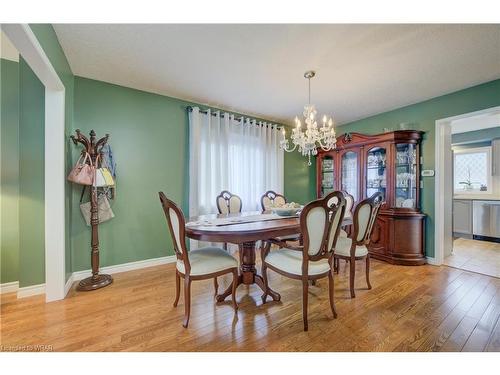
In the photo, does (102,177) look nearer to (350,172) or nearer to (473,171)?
(350,172)

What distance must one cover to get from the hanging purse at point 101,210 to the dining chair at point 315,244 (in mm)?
2123

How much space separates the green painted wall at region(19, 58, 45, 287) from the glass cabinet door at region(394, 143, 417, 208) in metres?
4.54

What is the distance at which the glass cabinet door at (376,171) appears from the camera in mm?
3432

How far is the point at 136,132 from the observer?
285 cm

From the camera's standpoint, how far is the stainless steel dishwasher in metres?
4.11

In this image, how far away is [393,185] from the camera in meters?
3.25

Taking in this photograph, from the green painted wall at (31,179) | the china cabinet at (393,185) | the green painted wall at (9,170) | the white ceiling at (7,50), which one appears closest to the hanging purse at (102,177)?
the green painted wall at (31,179)

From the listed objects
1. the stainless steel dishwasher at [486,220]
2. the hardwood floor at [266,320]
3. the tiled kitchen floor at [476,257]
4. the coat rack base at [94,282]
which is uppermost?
the stainless steel dishwasher at [486,220]

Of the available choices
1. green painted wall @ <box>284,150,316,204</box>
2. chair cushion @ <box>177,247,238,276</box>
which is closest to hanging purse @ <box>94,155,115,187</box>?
chair cushion @ <box>177,247,238,276</box>

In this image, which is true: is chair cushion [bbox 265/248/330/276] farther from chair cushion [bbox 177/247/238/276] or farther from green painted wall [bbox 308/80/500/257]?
green painted wall [bbox 308/80/500/257]

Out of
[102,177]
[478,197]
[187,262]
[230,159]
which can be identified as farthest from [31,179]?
[478,197]

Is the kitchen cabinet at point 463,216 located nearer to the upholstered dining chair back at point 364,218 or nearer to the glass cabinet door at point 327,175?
the glass cabinet door at point 327,175
